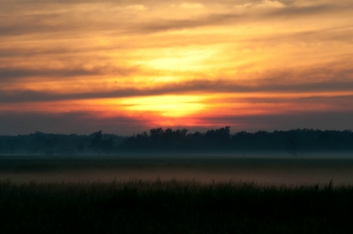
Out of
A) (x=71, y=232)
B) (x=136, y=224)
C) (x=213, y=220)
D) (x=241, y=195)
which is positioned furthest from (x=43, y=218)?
(x=241, y=195)

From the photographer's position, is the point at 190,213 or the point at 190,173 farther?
the point at 190,173

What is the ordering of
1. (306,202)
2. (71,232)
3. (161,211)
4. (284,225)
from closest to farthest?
(71,232) < (284,225) < (161,211) < (306,202)

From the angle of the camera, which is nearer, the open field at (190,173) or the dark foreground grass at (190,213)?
the dark foreground grass at (190,213)

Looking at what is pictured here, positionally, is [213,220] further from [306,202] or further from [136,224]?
[306,202]

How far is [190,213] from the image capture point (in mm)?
16641

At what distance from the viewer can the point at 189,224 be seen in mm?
15273

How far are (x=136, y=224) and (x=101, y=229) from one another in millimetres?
1279

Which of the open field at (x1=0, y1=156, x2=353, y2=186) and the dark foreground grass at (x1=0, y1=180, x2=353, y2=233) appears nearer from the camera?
the dark foreground grass at (x1=0, y1=180, x2=353, y2=233)

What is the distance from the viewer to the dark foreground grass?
1452 centimetres

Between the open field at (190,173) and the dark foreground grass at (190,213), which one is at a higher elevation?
the dark foreground grass at (190,213)

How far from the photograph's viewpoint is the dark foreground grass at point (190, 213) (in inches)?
572

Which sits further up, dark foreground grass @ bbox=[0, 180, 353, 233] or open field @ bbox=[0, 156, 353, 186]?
dark foreground grass @ bbox=[0, 180, 353, 233]

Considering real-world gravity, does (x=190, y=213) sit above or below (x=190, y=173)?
above

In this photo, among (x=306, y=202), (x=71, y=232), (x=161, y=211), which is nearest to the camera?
(x=71, y=232)
